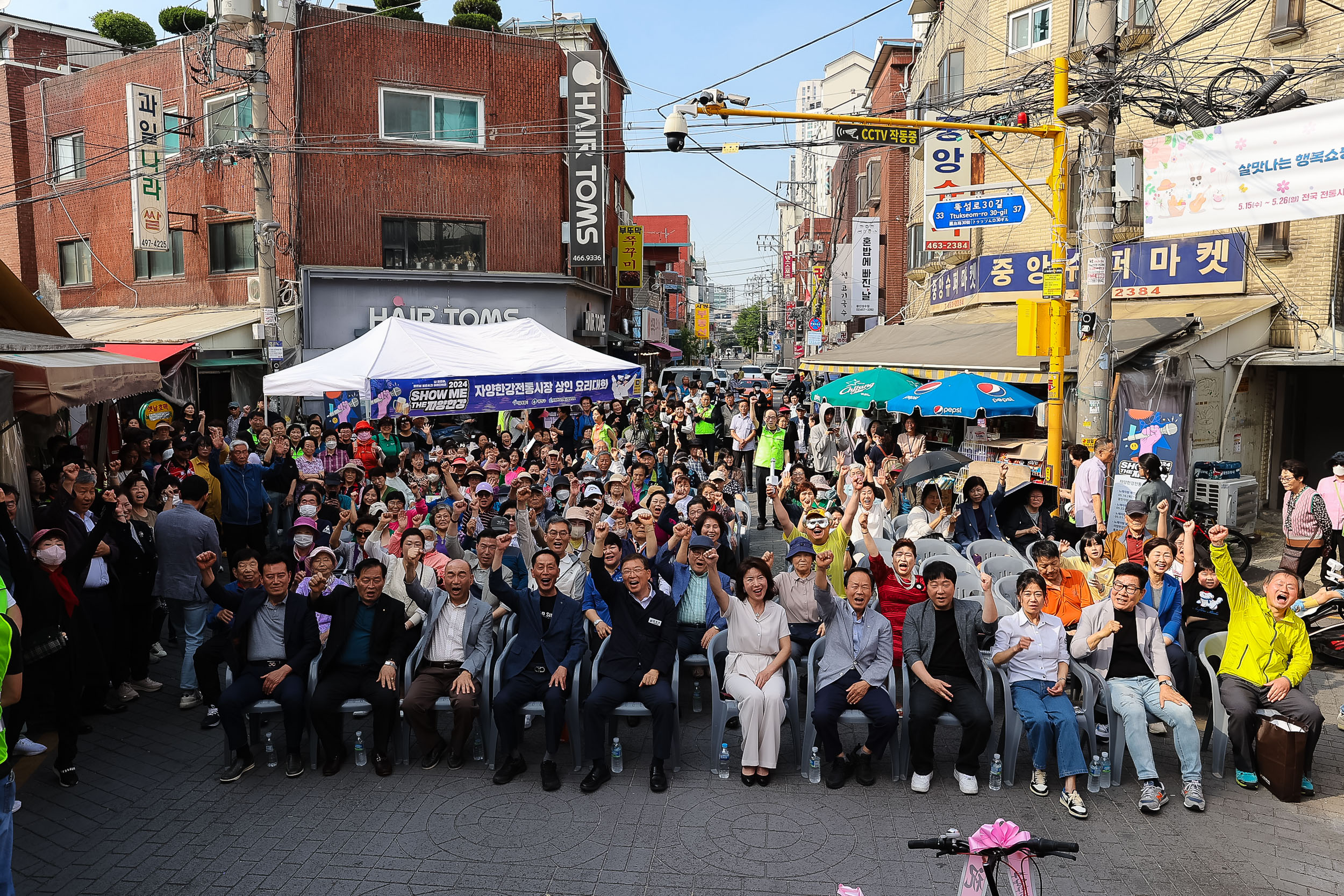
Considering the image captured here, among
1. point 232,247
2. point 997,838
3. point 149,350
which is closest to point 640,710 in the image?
point 997,838

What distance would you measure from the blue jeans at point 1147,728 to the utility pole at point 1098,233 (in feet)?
18.0

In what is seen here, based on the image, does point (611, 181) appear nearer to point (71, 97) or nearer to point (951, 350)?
point (71, 97)

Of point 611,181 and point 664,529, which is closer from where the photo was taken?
point 664,529

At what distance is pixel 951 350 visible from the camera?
17125 millimetres

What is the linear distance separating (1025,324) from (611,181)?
2352 centimetres

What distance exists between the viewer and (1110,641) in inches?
245

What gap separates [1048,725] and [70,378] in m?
8.27

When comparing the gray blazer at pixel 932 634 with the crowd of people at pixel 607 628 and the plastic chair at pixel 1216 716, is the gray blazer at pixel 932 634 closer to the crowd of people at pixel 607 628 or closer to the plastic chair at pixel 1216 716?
the crowd of people at pixel 607 628

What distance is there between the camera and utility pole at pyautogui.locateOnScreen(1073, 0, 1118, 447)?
10508 mm

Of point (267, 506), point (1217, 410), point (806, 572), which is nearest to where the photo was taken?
point (806, 572)

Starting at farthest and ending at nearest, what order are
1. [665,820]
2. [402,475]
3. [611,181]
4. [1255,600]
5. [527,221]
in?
1. [611,181]
2. [527,221]
3. [402,475]
4. [1255,600]
5. [665,820]

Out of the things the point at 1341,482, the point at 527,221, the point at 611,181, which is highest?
the point at 611,181

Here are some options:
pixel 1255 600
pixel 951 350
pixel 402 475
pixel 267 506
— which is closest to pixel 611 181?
pixel 951 350

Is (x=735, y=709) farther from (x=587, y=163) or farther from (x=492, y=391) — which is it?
(x=587, y=163)
